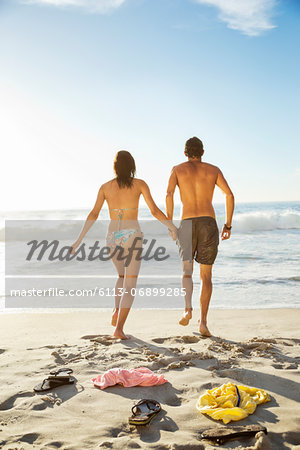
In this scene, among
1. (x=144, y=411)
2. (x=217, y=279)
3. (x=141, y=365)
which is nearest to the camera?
(x=144, y=411)

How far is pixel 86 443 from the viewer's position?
2.26 metres

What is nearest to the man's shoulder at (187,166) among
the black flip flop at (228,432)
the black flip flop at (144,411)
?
the black flip flop at (144,411)

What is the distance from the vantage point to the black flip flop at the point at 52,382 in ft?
9.83

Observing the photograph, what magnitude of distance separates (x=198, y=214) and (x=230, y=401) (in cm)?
241

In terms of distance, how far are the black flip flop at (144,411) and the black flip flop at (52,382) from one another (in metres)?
0.71

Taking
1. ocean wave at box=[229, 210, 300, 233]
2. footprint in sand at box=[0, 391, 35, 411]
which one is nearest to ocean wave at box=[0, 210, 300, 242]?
ocean wave at box=[229, 210, 300, 233]

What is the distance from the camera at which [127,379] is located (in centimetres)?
310

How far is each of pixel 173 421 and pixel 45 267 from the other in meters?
8.86

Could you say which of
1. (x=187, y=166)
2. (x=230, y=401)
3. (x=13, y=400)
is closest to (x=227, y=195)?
(x=187, y=166)

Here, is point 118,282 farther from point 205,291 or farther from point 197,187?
point 197,187

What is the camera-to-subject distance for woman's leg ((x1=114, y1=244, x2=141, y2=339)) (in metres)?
4.46

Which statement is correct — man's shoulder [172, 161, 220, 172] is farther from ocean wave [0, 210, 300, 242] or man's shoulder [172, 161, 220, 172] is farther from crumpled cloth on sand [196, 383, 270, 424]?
ocean wave [0, 210, 300, 242]

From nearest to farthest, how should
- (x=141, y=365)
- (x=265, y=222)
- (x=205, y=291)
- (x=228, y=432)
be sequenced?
(x=228, y=432)
(x=141, y=365)
(x=205, y=291)
(x=265, y=222)

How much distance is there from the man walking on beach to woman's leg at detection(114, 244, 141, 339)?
1.92 feet
